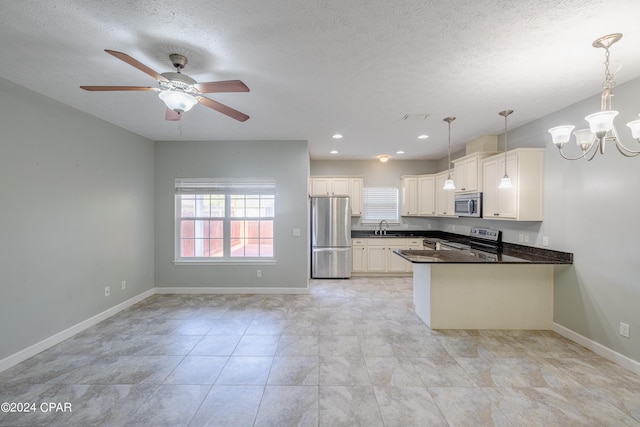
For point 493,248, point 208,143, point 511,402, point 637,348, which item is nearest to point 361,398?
point 511,402

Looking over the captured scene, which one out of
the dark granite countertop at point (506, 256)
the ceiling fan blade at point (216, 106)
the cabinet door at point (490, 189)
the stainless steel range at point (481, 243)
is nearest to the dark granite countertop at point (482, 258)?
the dark granite countertop at point (506, 256)

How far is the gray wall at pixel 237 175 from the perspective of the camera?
4523 millimetres

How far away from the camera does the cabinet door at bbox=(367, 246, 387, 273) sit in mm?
5723

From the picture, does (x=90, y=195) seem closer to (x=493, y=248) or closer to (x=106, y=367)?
(x=106, y=367)

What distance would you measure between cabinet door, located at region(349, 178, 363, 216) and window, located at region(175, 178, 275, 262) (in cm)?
206

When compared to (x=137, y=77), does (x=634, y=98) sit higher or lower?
lower

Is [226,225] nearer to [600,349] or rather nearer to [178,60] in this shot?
[178,60]

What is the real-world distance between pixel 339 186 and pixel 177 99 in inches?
168

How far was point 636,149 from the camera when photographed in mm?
2361

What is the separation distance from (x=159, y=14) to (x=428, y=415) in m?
3.20

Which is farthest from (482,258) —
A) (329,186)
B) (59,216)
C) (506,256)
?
(59,216)

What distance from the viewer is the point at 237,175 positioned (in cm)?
454

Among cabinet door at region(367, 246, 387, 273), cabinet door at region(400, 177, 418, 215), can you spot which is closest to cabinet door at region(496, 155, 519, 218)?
cabinet door at region(400, 177, 418, 215)

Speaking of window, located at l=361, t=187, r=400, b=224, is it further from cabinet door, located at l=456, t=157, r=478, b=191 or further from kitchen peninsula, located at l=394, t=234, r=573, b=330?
kitchen peninsula, located at l=394, t=234, r=573, b=330
